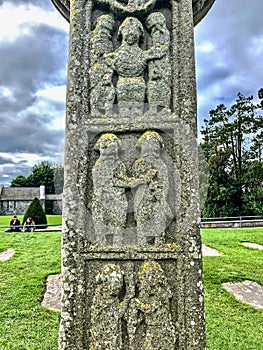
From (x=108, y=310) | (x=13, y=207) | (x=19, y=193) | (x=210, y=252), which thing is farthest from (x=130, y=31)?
(x=19, y=193)

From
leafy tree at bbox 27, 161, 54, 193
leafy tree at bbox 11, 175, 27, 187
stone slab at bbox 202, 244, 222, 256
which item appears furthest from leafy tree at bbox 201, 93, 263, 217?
leafy tree at bbox 11, 175, 27, 187

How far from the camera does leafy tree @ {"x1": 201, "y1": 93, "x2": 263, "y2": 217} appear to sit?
70.1 ft

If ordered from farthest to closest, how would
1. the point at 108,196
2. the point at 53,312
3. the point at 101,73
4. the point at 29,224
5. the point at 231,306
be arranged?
the point at 29,224 < the point at 231,306 < the point at 53,312 < the point at 101,73 < the point at 108,196

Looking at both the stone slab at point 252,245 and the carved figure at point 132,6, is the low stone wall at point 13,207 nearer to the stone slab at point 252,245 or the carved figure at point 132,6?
the stone slab at point 252,245

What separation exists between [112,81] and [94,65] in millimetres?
210

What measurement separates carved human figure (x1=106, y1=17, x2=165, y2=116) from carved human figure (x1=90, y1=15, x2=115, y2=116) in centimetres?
7

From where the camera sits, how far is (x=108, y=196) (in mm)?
2764

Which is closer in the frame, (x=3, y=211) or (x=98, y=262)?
(x=98, y=262)

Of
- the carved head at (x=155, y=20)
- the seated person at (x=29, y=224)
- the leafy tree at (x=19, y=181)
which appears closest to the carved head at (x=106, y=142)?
the carved head at (x=155, y=20)

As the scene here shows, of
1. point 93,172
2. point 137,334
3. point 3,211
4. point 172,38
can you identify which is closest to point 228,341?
point 137,334

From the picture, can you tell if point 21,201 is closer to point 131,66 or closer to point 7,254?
point 7,254

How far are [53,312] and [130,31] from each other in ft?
13.2

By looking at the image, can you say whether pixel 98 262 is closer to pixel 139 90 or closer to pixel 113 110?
pixel 113 110

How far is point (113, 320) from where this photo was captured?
2592mm
